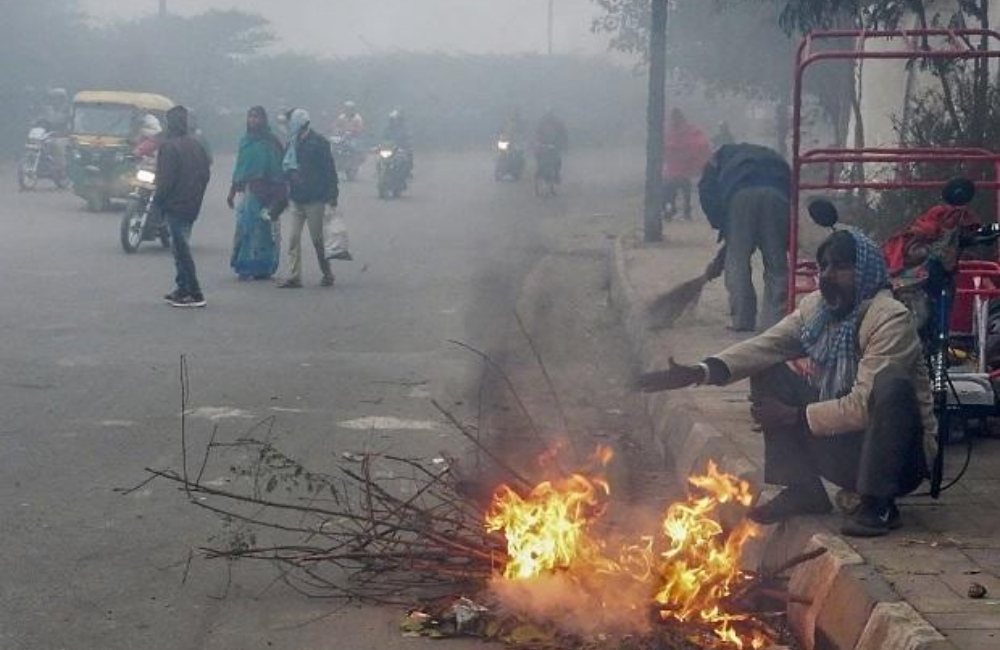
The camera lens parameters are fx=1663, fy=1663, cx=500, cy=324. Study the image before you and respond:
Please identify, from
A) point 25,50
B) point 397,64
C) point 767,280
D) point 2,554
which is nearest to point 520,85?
point 397,64

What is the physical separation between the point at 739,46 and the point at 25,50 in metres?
22.3

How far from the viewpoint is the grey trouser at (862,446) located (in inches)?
235

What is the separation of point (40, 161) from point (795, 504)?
26.2 metres

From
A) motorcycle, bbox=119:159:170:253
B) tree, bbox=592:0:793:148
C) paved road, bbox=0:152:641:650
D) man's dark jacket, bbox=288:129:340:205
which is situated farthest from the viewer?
tree, bbox=592:0:793:148

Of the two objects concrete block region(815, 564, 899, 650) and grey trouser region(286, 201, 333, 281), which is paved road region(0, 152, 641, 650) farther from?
concrete block region(815, 564, 899, 650)

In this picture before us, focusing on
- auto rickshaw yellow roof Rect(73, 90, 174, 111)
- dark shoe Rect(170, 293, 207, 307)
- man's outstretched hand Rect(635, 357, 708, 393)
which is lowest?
dark shoe Rect(170, 293, 207, 307)

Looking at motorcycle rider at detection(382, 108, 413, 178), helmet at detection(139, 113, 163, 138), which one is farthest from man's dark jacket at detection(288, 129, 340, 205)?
motorcycle rider at detection(382, 108, 413, 178)

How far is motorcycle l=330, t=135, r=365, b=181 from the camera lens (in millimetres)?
37844

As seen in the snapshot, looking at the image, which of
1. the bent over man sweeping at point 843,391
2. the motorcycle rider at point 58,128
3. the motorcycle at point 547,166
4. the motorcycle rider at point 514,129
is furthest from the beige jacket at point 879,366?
the motorcycle rider at point 514,129

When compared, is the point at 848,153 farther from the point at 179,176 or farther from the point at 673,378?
the point at 179,176

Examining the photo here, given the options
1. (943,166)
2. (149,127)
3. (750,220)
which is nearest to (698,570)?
(750,220)

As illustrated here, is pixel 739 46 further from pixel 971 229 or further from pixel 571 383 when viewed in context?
pixel 971 229

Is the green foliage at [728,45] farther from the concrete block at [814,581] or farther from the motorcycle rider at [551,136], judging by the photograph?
the concrete block at [814,581]

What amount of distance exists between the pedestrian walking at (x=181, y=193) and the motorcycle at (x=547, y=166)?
20.7 m
